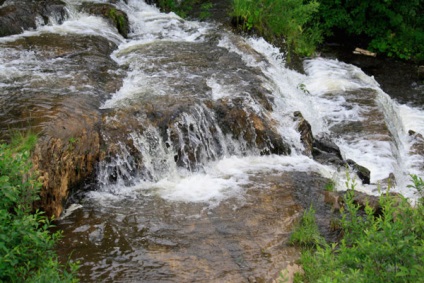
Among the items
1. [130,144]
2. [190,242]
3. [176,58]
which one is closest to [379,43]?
[176,58]

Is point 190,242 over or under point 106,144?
under

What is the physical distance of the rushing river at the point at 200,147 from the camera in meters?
4.93

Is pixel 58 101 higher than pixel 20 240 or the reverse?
higher

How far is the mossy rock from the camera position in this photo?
423 inches

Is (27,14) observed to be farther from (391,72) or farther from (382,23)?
(382,23)

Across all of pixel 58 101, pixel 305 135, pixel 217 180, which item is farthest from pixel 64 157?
pixel 305 135

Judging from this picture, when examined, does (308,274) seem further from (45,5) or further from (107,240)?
(45,5)

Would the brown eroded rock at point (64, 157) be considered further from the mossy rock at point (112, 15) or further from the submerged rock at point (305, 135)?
the mossy rock at point (112, 15)

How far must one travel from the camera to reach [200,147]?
22.7ft

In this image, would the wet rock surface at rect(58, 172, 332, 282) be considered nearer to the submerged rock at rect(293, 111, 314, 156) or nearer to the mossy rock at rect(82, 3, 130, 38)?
the submerged rock at rect(293, 111, 314, 156)

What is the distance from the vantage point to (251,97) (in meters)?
7.84

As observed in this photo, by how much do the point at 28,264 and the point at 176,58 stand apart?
20.6 ft

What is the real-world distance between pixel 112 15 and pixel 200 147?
209 inches

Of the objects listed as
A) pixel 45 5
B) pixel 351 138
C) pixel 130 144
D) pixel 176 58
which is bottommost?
pixel 351 138
